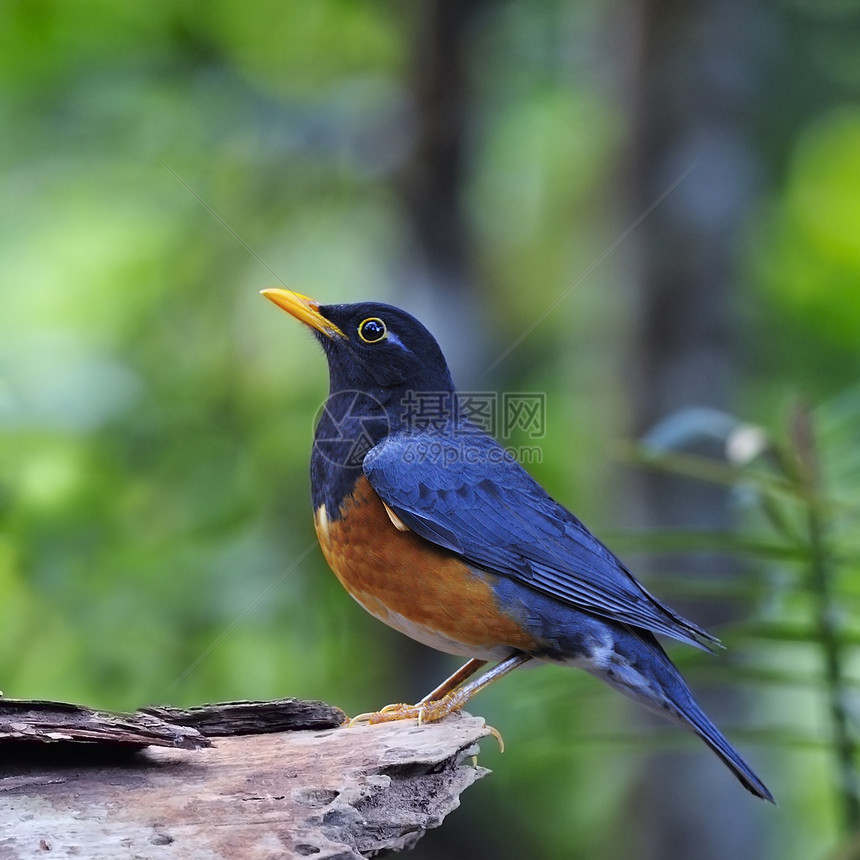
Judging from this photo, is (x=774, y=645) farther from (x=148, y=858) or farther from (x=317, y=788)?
(x=148, y=858)

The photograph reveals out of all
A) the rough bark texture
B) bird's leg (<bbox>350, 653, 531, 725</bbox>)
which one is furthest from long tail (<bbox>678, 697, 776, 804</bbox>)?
the rough bark texture

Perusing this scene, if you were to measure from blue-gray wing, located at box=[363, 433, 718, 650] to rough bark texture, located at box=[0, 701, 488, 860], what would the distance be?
0.93 metres

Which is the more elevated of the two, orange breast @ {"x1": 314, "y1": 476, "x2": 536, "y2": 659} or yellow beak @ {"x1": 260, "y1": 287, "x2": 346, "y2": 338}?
yellow beak @ {"x1": 260, "y1": 287, "x2": 346, "y2": 338}

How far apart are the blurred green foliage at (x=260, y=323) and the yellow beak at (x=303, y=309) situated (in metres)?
1.78

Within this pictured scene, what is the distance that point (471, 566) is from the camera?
4609 millimetres

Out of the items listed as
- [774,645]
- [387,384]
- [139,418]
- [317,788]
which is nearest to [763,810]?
[774,645]

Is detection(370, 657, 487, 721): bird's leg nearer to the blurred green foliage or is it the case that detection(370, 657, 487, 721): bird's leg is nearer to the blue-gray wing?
the blue-gray wing

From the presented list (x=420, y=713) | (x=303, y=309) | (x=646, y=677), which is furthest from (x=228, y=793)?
(x=303, y=309)

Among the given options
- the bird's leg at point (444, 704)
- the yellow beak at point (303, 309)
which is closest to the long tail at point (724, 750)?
the bird's leg at point (444, 704)

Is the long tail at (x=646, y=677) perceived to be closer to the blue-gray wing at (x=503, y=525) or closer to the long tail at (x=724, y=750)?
the long tail at (x=724, y=750)

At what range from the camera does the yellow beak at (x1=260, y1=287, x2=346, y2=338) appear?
5.27m

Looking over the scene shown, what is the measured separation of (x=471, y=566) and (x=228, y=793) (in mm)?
1628

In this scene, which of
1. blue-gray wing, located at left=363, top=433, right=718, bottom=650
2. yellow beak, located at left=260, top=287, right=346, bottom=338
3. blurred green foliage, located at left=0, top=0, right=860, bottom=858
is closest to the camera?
blue-gray wing, located at left=363, top=433, right=718, bottom=650

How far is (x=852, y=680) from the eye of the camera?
4.32 m
